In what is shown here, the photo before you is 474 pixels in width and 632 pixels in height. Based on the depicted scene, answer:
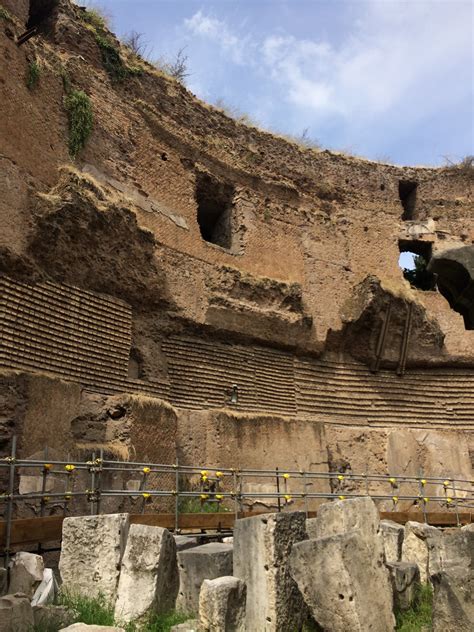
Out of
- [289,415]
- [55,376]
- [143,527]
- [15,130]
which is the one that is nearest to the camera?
[143,527]

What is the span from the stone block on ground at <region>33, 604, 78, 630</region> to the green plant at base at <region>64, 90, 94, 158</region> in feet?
26.2

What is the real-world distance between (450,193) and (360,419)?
7.60 metres

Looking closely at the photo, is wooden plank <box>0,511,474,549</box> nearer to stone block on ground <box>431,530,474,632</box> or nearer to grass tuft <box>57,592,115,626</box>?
grass tuft <box>57,592,115,626</box>

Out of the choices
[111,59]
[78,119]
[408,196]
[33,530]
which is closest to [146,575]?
[33,530]

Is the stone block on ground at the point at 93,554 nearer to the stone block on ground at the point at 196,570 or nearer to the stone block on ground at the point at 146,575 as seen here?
the stone block on ground at the point at 146,575

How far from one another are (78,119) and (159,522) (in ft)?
23.5

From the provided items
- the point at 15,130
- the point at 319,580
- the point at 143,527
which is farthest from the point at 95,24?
the point at 319,580

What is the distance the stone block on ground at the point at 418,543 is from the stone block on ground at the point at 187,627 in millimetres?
2667

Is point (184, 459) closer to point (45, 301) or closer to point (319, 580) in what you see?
point (45, 301)

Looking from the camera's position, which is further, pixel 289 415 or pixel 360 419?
pixel 360 419

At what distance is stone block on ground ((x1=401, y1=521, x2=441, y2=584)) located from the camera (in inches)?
244

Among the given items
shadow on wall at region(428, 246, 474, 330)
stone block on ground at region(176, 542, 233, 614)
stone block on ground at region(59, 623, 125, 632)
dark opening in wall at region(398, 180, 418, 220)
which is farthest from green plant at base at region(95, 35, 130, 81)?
stone block on ground at region(59, 623, 125, 632)

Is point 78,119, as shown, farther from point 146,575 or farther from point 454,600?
point 454,600

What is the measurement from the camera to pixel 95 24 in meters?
12.4
